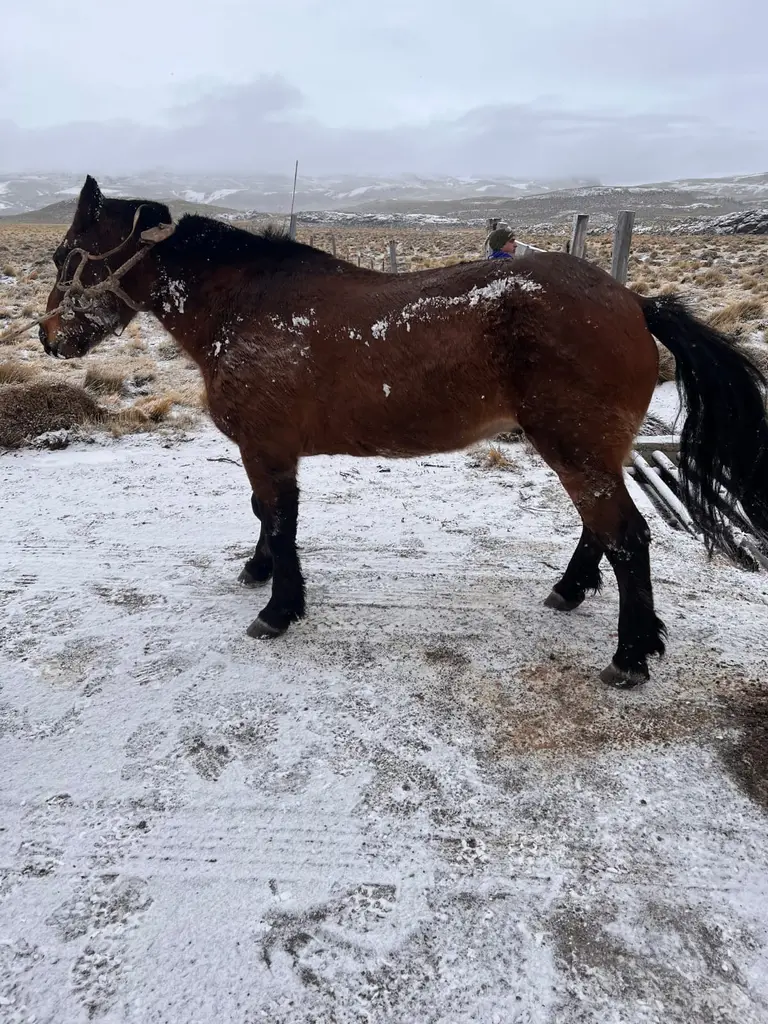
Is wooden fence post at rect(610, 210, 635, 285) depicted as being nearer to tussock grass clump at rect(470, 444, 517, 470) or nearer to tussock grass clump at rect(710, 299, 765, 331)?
tussock grass clump at rect(470, 444, 517, 470)

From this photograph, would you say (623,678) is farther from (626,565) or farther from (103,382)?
(103,382)

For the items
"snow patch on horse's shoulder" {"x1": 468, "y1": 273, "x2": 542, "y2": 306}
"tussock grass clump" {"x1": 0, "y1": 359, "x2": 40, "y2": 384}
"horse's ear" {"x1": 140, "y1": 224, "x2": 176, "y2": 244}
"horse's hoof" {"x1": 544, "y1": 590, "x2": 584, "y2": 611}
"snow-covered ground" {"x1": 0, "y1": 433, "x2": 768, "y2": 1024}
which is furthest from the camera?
"tussock grass clump" {"x1": 0, "y1": 359, "x2": 40, "y2": 384}

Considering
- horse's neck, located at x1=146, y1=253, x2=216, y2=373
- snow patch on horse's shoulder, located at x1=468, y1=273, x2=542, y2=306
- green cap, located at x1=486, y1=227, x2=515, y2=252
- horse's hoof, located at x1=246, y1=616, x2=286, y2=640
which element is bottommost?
horse's hoof, located at x1=246, y1=616, x2=286, y2=640

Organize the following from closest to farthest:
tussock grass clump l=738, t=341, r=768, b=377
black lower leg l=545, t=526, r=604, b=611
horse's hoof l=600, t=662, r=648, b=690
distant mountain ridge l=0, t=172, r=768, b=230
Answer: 1. horse's hoof l=600, t=662, r=648, b=690
2. black lower leg l=545, t=526, r=604, b=611
3. tussock grass clump l=738, t=341, r=768, b=377
4. distant mountain ridge l=0, t=172, r=768, b=230

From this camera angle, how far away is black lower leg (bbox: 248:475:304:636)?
135 inches

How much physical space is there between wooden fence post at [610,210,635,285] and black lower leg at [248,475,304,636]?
17.3 ft

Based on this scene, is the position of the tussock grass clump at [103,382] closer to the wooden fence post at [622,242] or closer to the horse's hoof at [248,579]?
the horse's hoof at [248,579]

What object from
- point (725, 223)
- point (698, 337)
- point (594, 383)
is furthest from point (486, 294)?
point (725, 223)

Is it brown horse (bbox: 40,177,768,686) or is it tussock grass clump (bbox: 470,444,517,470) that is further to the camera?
tussock grass clump (bbox: 470,444,517,470)

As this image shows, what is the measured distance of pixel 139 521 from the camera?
4770mm

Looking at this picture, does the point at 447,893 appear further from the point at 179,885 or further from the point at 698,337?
the point at 698,337

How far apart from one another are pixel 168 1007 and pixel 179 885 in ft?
1.22

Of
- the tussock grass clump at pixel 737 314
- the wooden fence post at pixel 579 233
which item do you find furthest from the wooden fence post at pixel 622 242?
the tussock grass clump at pixel 737 314

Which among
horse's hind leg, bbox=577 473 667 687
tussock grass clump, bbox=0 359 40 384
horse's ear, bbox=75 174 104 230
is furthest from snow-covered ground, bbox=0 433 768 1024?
tussock grass clump, bbox=0 359 40 384
